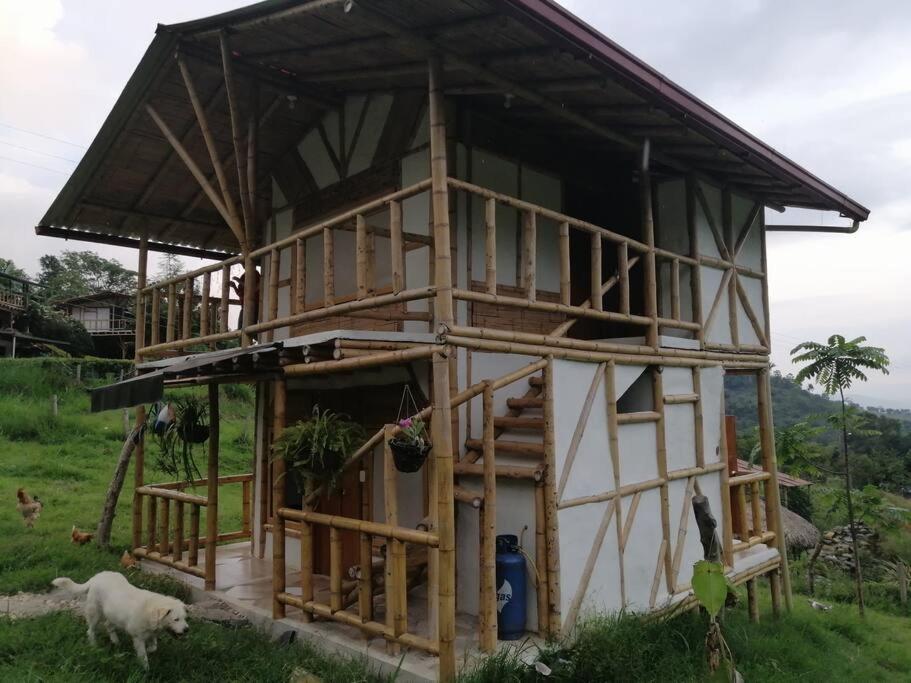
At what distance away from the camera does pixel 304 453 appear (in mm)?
5750

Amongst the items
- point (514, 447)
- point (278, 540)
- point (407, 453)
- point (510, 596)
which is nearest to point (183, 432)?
point (278, 540)

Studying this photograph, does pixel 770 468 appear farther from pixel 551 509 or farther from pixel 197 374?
pixel 197 374

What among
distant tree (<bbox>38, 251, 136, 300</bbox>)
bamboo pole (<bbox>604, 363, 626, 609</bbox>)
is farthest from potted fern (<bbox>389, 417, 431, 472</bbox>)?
distant tree (<bbox>38, 251, 136, 300</bbox>)

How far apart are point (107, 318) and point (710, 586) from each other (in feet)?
108

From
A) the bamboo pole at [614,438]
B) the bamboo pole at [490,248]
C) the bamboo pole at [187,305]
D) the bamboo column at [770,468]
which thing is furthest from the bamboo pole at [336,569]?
the bamboo column at [770,468]

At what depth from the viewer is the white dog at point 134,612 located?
513cm

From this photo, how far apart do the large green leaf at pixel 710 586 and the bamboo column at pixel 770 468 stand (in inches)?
207

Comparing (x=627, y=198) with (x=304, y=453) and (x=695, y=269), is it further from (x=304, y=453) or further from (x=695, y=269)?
(x=304, y=453)

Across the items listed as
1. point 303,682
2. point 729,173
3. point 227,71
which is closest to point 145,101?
point 227,71

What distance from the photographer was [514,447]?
629 cm

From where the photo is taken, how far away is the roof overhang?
17.1 ft

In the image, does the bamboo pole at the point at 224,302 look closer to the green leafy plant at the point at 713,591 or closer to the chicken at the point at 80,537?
the chicken at the point at 80,537

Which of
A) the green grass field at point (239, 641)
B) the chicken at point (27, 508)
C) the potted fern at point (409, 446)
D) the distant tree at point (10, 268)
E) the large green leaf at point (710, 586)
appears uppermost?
the distant tree at point (10, 268)

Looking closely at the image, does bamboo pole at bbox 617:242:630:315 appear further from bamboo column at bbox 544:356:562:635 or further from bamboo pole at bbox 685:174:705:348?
bamboo pole at bbox 685:174:705:348
